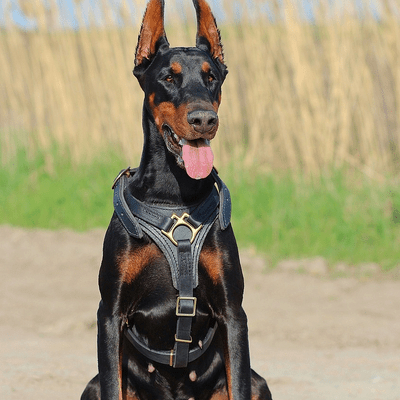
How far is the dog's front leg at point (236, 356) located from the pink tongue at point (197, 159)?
23.0 inches

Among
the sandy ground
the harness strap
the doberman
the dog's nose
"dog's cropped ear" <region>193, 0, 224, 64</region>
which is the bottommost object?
the sandy ground

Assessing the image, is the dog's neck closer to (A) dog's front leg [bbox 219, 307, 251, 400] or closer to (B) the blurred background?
(A) dog's front leg [bbox 219, 307, 251, 400]

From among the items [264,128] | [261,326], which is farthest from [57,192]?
[261,326]

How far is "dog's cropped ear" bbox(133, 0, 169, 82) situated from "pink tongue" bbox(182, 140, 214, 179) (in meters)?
0.51

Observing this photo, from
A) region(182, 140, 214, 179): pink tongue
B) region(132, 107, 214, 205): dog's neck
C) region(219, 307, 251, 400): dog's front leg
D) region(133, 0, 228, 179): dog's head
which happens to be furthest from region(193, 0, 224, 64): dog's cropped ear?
region(219, 307, 251, 400): dog's front leg

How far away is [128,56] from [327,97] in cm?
238

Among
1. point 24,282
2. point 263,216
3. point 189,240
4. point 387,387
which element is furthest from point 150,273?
point 263,216

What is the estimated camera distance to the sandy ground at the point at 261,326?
4078mm

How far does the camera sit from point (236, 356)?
2.96 m

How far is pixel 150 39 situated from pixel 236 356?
4.59ft

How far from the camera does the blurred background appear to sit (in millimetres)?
6934

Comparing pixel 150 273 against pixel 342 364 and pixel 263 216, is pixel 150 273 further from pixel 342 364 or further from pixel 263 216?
pixel 263 216

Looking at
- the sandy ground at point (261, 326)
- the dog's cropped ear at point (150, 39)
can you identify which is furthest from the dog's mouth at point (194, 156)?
the sandy ground at point (261, 326)

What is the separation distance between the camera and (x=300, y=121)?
7.55 m
